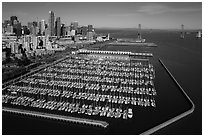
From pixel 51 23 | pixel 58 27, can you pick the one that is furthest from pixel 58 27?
pixel 51 23

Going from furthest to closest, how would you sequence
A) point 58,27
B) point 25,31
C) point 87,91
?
1. point 58,27
2. point 25,31
3. point 87,91

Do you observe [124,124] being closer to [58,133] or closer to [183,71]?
[58,133]

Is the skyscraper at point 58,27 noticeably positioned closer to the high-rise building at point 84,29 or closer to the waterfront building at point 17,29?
the high-rise building at point 84,29

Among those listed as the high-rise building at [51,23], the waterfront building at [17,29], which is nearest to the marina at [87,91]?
the waterfront building at [17,29]

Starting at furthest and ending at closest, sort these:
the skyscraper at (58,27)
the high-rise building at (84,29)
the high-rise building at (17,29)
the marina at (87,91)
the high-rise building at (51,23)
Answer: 1. the high-rise building at (84,29)
2. the skyscraper at (58,27)
3. the high-rise building at (51,23)
4. the high-rise building at (17,29)
5. the marina at (87,91)

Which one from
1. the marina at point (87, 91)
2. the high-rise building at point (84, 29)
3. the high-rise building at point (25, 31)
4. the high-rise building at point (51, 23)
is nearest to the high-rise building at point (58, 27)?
the high-rise building at point (51, 23)

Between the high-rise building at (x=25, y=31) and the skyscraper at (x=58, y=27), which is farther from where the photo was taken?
the skyscraper at (x=58, y=27)

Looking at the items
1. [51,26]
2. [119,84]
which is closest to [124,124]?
[119,84]

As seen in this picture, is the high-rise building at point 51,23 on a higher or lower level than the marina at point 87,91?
higher

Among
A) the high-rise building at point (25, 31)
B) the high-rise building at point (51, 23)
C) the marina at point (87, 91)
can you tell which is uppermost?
the high-rise building at point (51, 23)

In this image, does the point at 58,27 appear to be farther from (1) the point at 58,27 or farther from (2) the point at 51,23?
(2) the point at 51,23

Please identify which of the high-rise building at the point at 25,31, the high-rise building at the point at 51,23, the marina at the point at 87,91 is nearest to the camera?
the marina at the point at 87,91
